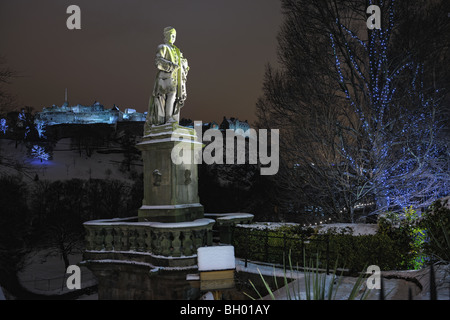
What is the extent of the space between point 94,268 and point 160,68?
556cm

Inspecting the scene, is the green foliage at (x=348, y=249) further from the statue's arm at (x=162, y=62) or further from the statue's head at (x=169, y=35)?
the statue's head at (x=169, y=35)

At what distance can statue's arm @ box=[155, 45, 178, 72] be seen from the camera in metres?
9.34

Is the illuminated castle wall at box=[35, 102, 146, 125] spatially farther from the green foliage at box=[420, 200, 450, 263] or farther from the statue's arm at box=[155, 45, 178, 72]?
the green foliage at box=[420, 200, 450, 263]

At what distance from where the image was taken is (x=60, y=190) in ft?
126

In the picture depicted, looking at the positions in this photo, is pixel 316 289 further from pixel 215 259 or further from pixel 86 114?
pixel 86 114

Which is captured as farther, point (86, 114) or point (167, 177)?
point (86, 114)

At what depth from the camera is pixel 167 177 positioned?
894 cm

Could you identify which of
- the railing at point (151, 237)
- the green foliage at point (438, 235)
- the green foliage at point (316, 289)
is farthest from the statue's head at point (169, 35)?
the green foliage at point (438, 235)

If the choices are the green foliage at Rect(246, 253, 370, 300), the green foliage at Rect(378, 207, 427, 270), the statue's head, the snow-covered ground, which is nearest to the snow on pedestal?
the green foliage at Rect(246, 253, 370, 300)

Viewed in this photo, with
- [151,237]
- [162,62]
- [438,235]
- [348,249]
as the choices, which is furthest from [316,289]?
[162,62]

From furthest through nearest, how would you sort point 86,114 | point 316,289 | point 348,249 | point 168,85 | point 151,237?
point 86,114 → point 168,85 → point 151,237 → point 348,249 → point 316,289

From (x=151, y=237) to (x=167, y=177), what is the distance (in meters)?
1.67
